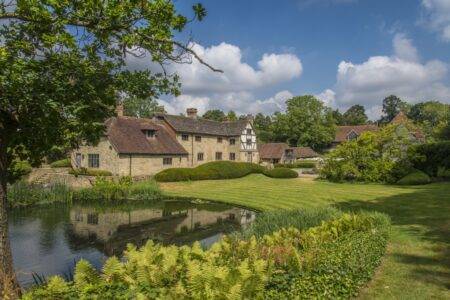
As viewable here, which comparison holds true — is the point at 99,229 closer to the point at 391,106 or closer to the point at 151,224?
the point at 151,224

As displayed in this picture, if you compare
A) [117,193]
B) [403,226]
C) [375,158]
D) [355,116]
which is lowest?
[403,226]

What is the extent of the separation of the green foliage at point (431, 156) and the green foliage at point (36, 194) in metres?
30.8

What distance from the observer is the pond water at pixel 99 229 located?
44.4ft

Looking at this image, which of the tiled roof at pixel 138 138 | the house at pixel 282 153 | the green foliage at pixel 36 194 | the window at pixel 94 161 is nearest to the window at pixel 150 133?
the tiled roof at pixel 138 138

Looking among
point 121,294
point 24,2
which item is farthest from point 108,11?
point 121,294

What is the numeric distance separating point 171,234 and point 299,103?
221ft

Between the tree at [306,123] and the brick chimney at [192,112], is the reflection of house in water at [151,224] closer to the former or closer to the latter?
the brick chimney at [192,112]

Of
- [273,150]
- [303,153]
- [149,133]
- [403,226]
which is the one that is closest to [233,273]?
[403,226]

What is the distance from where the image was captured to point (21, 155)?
8031 millimetres

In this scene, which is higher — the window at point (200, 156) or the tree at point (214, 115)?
the tree at point (214, 115)

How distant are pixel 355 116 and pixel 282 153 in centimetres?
5270

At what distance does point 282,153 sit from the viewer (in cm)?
6794

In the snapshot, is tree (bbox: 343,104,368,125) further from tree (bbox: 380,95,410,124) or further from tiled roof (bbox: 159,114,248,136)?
tiled roof (bbox: 159,114,248,136)

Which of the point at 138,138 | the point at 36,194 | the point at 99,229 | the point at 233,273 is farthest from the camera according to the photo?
the point at 138,138
